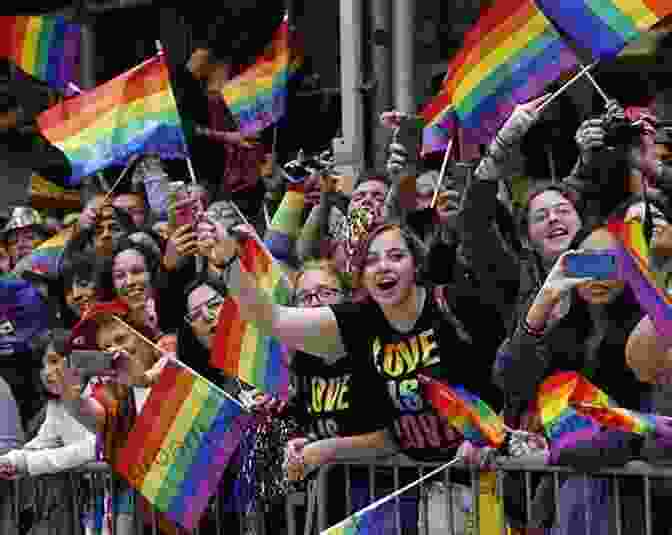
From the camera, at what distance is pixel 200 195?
27.5 ft

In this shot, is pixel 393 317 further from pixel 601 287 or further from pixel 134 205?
pixel 134 205

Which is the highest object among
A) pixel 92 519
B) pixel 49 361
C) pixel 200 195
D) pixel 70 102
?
pixel 70 102

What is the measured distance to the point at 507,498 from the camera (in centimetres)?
636

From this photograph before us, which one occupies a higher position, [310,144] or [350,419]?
[310,144]

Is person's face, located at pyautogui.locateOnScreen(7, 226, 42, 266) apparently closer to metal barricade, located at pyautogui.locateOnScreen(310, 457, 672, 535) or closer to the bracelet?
metal barricade, located at pyautogui.locateOnScreen(310, 457, 672, 535)

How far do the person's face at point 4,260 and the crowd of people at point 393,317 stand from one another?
1.29 metres

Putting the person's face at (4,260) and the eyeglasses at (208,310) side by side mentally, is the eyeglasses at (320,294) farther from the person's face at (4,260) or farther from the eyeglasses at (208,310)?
the person's face at (4,260)

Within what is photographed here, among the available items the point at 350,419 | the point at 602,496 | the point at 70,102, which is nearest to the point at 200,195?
the point at 70,102

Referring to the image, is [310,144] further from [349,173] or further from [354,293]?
[354,293]

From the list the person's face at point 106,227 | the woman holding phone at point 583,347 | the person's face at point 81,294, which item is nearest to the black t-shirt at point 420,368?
the woman holding phone at point 583,347

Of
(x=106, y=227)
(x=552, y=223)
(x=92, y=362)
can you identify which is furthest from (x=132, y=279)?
(x=552, y=223)

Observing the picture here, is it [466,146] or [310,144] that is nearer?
[466,146]

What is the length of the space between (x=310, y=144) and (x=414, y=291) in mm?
3570

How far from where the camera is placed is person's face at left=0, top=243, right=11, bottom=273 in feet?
→ 33.4
